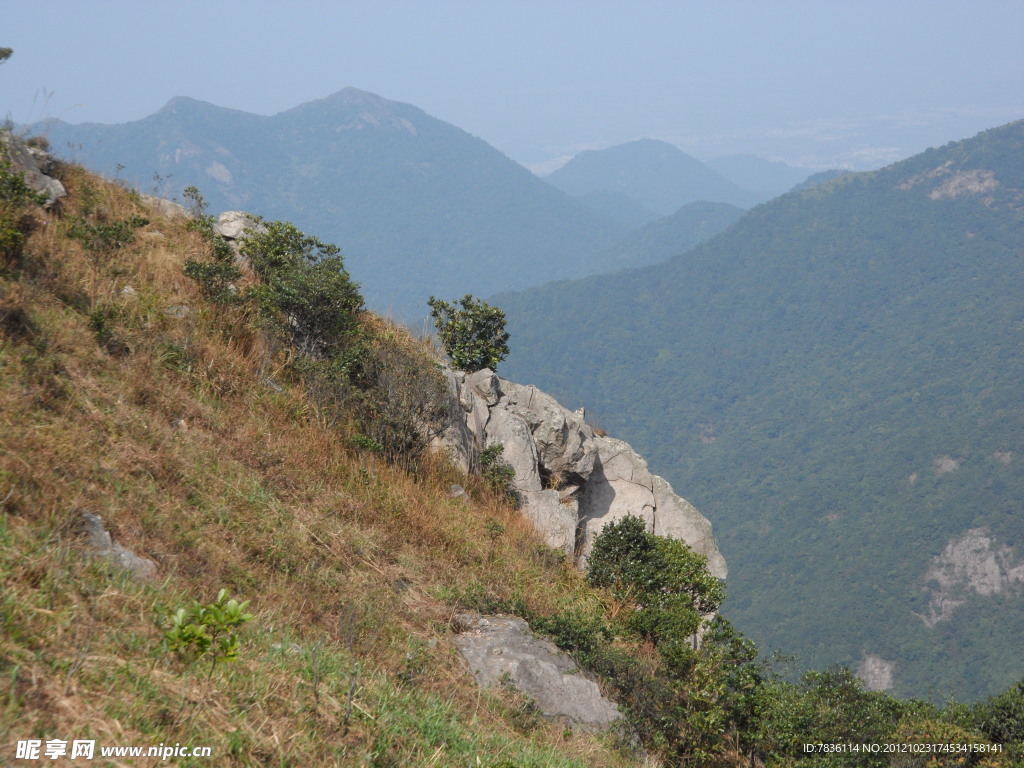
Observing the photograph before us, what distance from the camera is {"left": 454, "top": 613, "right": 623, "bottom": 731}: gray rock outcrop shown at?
222 inches

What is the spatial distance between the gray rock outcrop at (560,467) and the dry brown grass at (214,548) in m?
1.17

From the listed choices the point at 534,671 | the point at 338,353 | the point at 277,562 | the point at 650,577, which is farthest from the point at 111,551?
the point at 650,577

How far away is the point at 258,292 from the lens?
9.55 m

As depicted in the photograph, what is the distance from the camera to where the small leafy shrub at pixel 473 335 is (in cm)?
1377

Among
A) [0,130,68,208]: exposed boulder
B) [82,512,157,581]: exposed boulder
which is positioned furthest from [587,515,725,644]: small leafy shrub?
[0,130,68,208]: exposed boulder

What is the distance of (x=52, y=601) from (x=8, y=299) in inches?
153

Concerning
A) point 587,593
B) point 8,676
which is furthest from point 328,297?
point 8,676

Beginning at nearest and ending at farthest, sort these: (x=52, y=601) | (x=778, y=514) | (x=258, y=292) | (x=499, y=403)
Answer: (x=52, y=601)
(x=258, y=292)
(x=499, y=403)
(x=778, y=514)

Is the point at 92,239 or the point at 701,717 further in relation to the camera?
the point at 92,239

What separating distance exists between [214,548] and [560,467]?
8.02 metres

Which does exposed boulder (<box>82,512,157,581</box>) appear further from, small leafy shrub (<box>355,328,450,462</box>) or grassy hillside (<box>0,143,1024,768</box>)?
small leafy shrub (<box>355,328,450,462</box>)

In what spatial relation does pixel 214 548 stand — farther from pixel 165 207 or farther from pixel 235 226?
pixel 235 226

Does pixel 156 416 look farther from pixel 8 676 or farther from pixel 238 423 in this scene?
pixel 8 676

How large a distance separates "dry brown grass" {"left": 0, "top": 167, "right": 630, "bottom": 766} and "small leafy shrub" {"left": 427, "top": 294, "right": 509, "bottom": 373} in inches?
177
